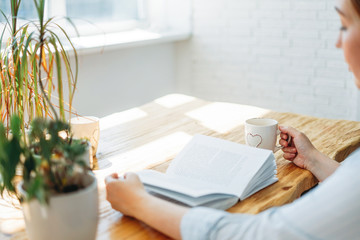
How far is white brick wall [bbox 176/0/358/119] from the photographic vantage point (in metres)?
3.05

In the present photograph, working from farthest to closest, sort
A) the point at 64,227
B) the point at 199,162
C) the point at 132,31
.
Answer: the point at 132,31, the point at 199,162, the point at 64,227

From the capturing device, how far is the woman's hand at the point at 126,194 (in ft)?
3.42

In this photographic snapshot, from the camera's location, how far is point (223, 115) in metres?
1.85

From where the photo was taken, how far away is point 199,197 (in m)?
1.06

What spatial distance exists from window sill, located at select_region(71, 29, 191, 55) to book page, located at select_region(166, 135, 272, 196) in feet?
4.74

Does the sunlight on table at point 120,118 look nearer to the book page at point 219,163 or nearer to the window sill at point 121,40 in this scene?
the book page at point 219,163

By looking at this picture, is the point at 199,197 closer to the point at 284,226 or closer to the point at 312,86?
the point at 284,226

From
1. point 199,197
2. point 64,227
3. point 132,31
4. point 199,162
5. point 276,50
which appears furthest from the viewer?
point 132,31

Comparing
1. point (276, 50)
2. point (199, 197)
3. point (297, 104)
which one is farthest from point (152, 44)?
point (199, 197)

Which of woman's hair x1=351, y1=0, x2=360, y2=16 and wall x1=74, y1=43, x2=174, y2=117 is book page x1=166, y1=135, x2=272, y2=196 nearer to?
woman's hair x1=351, y1=0, x2=360, y2=16

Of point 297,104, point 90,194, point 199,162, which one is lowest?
point 297,104

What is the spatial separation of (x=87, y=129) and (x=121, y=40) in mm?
1769

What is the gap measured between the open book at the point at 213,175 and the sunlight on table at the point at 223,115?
35 cm

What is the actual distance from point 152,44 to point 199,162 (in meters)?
2.25
